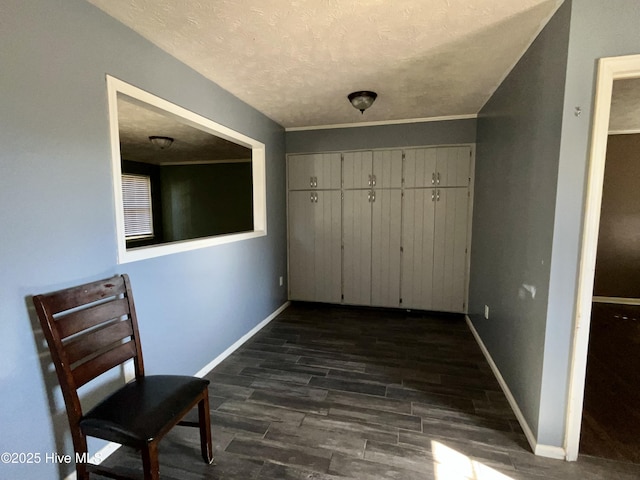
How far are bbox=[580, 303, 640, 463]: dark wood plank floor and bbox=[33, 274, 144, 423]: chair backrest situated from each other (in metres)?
2.55

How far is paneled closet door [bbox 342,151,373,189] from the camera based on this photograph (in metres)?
3.81

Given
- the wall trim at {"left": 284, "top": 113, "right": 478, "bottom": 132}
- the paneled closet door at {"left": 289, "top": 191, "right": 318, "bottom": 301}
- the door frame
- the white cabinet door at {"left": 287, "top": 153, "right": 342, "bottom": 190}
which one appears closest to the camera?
the door frame

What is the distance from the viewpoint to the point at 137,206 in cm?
594

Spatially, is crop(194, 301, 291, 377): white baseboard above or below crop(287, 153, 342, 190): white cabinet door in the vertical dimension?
below

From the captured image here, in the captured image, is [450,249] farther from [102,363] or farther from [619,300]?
[102,363]

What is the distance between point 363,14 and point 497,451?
98.5 inches

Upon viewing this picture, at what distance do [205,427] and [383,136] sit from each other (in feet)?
11.2

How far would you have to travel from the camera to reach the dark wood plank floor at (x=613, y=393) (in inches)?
66.7

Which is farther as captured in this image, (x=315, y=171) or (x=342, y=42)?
(x=315, y=171)

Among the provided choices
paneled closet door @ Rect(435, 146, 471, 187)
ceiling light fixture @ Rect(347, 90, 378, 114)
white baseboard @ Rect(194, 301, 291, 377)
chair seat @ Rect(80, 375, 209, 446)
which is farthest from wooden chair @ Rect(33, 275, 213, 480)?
paneled closet door @ Rect(435, 146, 471, 187)

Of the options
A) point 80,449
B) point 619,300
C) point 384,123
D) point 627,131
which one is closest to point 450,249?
point 384,123

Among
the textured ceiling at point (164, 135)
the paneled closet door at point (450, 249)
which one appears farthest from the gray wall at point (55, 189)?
the paneled closet door at point (450, 249)

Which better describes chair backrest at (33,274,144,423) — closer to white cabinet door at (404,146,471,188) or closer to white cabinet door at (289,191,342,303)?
white cabinet door at (289,191,342,303)

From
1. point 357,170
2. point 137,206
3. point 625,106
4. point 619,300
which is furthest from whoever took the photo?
point 137,206
